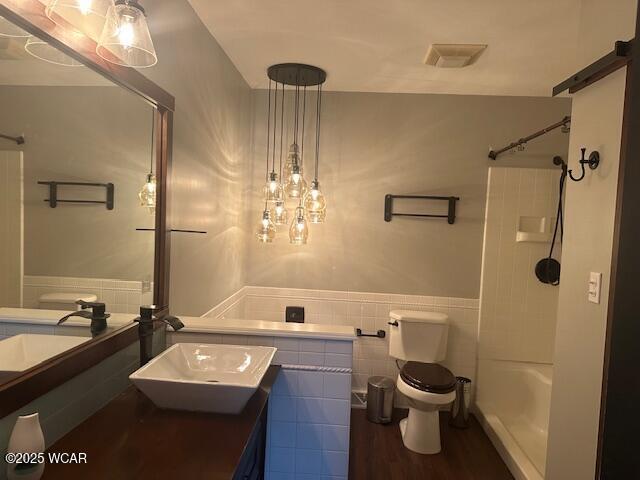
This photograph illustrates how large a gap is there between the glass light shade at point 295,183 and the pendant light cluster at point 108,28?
135cm

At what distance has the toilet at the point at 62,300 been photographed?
116 cm

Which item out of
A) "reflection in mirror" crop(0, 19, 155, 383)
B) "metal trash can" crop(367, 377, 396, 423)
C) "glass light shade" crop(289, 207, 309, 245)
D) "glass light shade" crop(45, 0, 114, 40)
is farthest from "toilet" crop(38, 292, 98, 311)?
"metal trash can" crop(367, 377, 396, 423)

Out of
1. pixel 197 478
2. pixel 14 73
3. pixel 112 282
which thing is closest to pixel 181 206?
pixel 112 282

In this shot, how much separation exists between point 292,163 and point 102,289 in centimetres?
143

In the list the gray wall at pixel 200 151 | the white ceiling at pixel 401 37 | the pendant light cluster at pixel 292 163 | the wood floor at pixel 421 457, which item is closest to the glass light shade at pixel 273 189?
the pendant light cluster at pixel 292 163

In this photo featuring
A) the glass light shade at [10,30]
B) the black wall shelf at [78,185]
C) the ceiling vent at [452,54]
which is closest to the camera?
the glass light shade at [10,30]

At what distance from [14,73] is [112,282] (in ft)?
2.52

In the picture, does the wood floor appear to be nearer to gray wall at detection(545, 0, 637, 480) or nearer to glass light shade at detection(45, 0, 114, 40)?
gray wall at detection(545, 0, 637, 480)

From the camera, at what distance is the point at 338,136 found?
3201 mm

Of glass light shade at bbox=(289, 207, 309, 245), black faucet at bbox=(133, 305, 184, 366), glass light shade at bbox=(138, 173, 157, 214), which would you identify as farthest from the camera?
glass light shade at bbox=(289, 207, 309, 245)

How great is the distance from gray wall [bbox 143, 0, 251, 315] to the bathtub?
7.09 feet

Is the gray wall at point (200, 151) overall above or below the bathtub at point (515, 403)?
above

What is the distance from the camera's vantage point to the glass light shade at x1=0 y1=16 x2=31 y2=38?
94 cm

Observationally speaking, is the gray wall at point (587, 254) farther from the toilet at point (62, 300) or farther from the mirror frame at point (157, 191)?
the toilet at point (62, 300)
